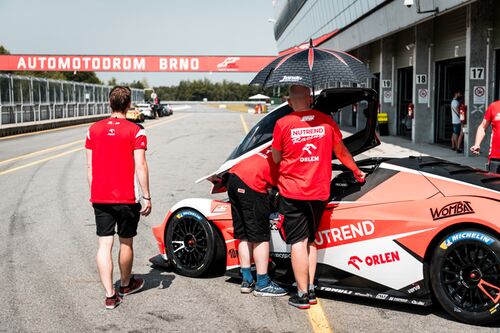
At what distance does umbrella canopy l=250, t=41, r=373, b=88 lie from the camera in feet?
16.2

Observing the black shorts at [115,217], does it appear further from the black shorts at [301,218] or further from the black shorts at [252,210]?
the black shorts at [301,218]

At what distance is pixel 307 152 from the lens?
16.4 ft

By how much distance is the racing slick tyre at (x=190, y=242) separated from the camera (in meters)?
5.82

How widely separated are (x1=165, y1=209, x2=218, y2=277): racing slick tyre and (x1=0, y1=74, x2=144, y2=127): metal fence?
25.9 m

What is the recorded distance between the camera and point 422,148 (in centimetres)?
2064

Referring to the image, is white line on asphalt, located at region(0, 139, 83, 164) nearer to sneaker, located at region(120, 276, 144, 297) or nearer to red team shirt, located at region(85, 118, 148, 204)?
sneaker, located at region(120, 276, 144, 297)

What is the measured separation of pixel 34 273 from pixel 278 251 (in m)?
2.48

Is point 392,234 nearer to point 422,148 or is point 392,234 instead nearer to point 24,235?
point 24,235

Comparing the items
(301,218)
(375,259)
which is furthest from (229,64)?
(375,259)

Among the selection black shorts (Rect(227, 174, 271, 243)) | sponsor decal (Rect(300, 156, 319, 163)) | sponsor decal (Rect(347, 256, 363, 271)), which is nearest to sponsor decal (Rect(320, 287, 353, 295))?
sponsor decal (Rect(347, 256, 363, 271))

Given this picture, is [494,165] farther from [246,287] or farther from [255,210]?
[246,287]

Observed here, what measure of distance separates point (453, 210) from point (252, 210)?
165 cm

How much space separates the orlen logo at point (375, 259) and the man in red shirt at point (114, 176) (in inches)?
70.0

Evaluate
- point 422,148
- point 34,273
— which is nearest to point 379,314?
point 34,273
